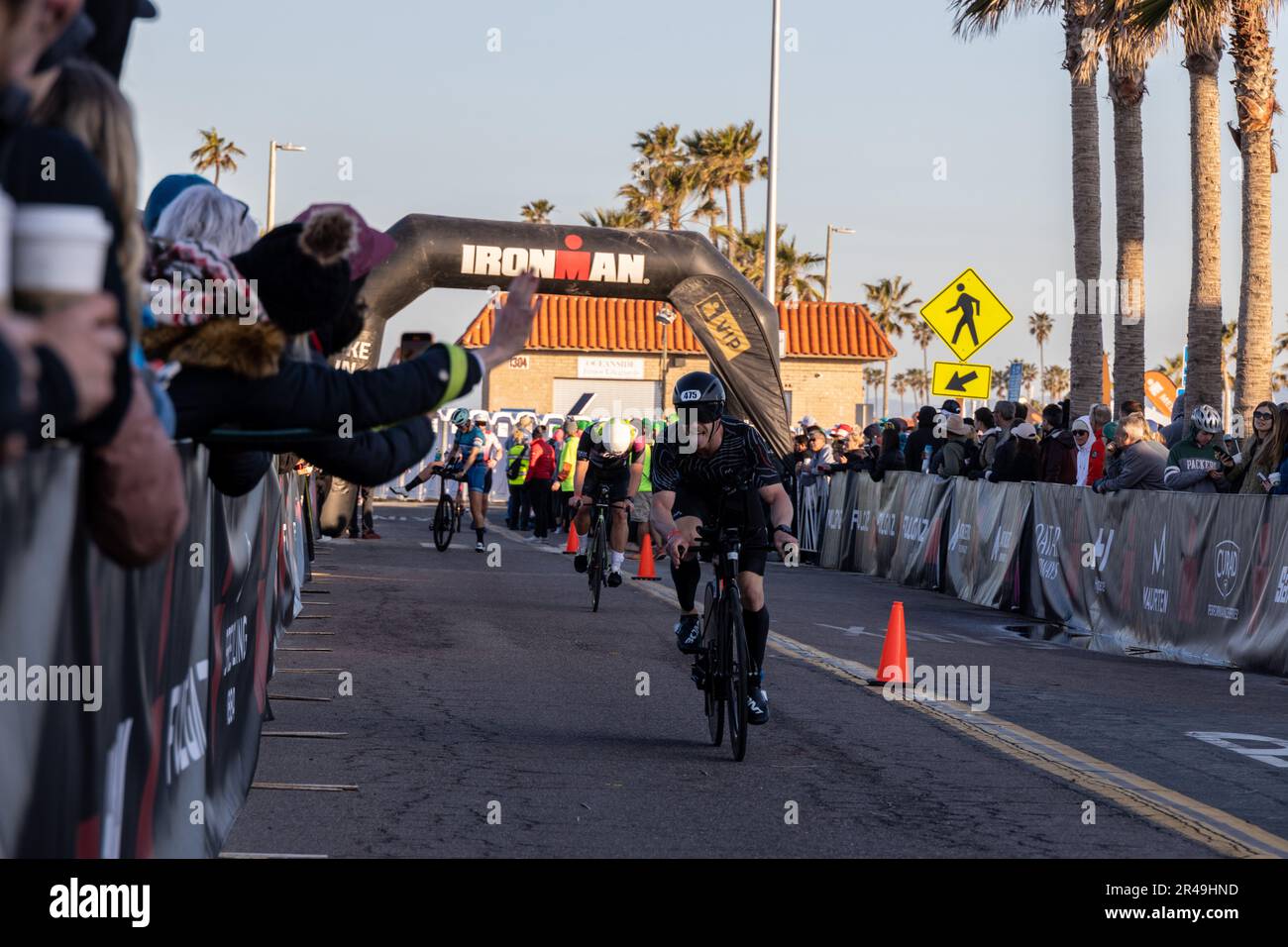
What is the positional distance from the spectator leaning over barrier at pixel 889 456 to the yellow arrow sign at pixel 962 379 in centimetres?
305

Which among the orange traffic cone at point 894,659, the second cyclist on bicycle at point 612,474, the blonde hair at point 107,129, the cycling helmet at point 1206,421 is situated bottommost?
the orange traffic cone at point 894,659

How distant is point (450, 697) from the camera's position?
34.0 ft

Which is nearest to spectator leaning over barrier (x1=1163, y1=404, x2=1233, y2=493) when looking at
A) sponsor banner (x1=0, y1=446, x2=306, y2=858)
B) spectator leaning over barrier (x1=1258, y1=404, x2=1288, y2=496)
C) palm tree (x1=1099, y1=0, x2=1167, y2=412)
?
spectator leaning over barrier (x1=1258, y1=404, x2=1288, y2=496)

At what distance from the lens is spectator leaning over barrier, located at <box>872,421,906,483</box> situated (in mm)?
24016

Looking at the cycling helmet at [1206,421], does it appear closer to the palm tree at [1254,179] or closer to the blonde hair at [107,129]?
the palm tree at [1254,179]

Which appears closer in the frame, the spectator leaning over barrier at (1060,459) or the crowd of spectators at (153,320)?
the crowd of spectators at (153,320)

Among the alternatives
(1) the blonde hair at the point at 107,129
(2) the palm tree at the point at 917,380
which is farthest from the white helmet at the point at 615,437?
(2) the palm tree at the point at 917,380

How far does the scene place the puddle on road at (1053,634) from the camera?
15.9 metres

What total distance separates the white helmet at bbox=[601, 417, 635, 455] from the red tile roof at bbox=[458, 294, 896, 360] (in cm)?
4263

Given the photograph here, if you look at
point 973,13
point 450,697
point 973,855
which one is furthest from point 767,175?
point 973,855

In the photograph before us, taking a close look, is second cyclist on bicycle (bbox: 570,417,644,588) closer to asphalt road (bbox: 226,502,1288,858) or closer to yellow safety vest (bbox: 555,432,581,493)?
asphalt road (bbox: 226,502,1288,858)

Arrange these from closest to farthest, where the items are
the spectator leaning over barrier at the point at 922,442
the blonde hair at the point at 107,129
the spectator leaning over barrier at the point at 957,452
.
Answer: the blonde hair at the point at 107,129 < the spectator leaning over barrier at the point at 957,452 < the spectator leaning over barrier at the point at 922,442

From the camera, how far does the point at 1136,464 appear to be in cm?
1603
